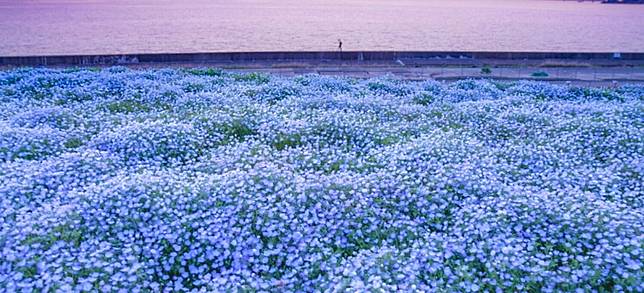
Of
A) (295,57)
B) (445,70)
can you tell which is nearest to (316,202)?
(445,70)

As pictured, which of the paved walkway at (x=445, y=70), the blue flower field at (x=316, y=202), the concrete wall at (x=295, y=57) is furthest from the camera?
the concrete wall at (x=295, y=57)

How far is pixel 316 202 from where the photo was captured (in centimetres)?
739

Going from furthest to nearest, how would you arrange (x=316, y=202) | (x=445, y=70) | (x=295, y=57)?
(x=295, y=57) < (x=445, y=70) < (x=316, y=202)

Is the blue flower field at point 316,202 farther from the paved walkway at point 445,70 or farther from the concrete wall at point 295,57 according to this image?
the concrete wall at point 295,57

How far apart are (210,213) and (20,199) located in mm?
2845

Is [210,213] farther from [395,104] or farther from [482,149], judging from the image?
[395,104]

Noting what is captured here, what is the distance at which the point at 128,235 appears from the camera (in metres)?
6.50

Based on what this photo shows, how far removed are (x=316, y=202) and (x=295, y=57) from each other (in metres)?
26.7

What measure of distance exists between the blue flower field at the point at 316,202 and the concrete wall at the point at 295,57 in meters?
18.3

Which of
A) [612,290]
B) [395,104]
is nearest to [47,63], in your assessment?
[395,104]

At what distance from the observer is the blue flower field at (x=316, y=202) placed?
18.9ft

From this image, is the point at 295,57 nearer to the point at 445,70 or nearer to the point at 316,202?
the point at 445,70

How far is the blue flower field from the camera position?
5.76 meters

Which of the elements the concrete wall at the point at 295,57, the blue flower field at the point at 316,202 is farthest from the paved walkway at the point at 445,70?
the blue flower field at the point at 316,202
